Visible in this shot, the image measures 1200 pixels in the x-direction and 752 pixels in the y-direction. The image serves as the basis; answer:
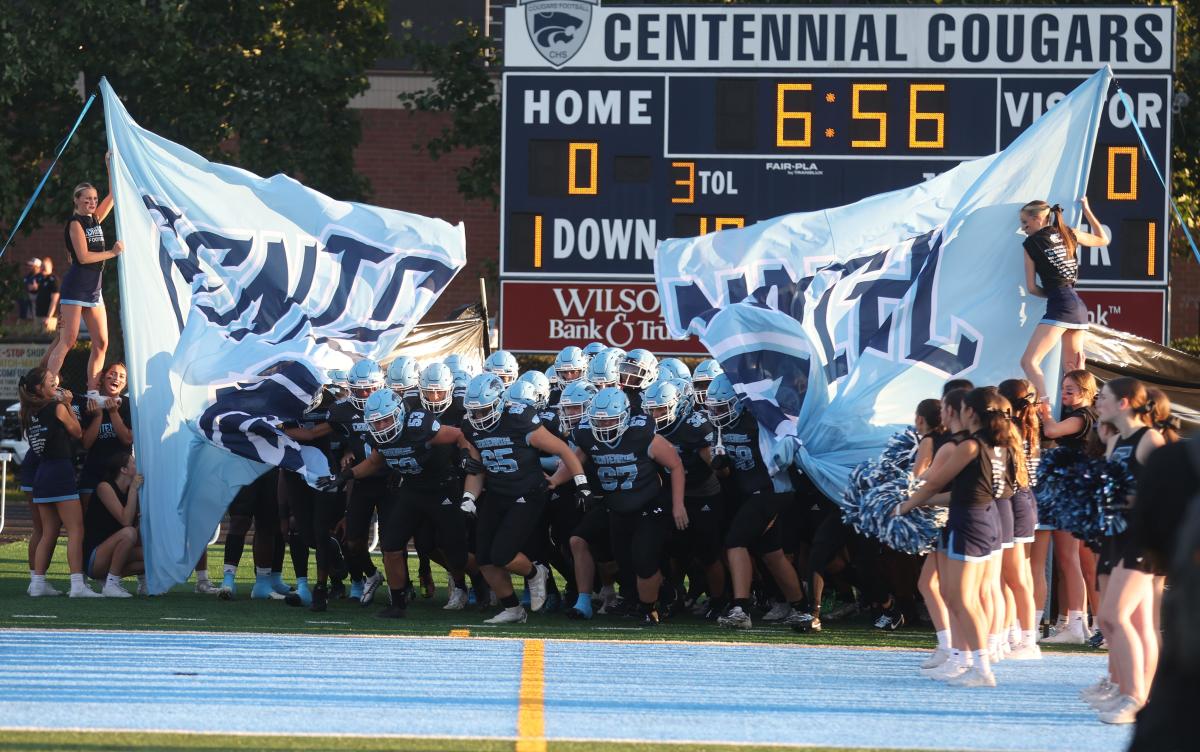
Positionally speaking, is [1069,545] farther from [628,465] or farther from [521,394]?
[521,394]

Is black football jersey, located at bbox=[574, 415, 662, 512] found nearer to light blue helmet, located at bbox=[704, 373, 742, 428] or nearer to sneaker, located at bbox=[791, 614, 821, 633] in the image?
light blue helmet, located at bbox=[704, 373, 742, 428]

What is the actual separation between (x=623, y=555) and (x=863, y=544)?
1.47m

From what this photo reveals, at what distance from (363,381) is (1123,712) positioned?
5.33 metres

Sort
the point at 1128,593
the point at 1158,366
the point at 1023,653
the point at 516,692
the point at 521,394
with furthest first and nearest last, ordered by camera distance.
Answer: the point at 1158,366
the point at 521,394
the point at 1023,653
the point at 516,692
the point at 1128,593

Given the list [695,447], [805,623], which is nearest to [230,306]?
[695,447]

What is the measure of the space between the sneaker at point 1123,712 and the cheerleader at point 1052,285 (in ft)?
10.5

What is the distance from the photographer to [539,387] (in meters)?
10.4

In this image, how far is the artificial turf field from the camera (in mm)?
5863

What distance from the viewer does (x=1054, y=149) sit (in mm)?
10016

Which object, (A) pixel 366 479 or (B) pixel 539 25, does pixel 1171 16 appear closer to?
(B) pixel 539 25

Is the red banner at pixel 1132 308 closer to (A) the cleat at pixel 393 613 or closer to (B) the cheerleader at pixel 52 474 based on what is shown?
(A) the cleat at pixel 393 613

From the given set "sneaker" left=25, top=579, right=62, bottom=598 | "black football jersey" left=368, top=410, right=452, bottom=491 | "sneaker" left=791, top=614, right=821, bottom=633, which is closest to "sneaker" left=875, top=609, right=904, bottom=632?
"sneaker" left=791, top=614, right=821, bottom=633

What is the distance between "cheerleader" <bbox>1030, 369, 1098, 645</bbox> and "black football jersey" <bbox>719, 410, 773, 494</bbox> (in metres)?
1.65

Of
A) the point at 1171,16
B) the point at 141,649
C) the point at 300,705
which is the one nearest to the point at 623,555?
the point at 141,649
